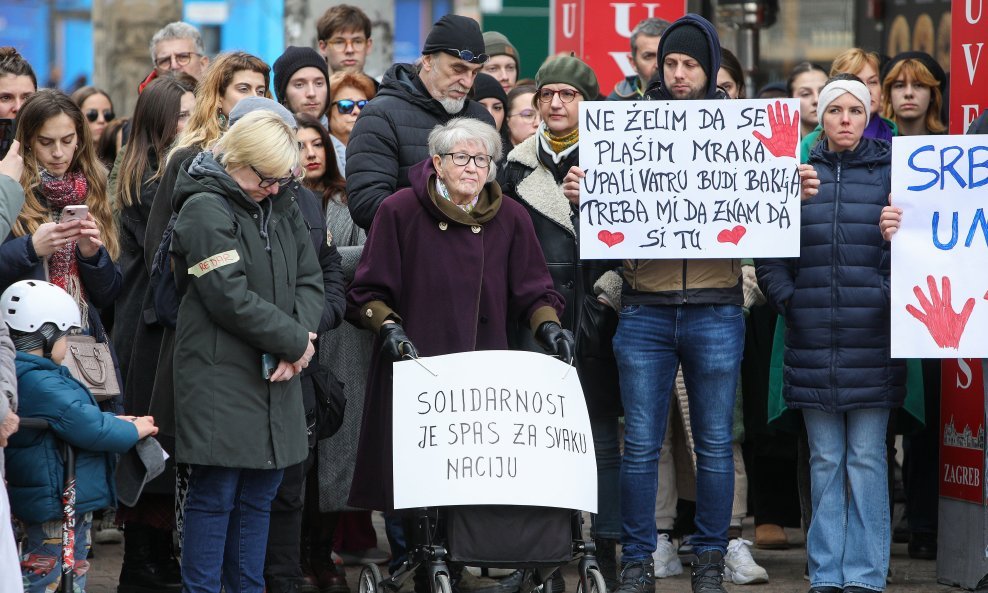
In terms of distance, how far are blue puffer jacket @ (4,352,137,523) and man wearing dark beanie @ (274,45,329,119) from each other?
2.79m

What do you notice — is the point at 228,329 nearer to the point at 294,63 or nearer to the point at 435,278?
the point at 435,278

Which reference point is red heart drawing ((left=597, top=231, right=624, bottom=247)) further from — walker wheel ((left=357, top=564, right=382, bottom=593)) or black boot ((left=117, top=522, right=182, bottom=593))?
black boot ((left=117, top=522, right=182, bottom=593))

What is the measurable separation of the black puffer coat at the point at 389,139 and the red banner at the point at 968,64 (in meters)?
2.30

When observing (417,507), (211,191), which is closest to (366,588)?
(417,507)

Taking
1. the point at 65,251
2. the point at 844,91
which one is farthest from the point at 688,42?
the point at 65,251

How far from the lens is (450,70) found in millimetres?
7266

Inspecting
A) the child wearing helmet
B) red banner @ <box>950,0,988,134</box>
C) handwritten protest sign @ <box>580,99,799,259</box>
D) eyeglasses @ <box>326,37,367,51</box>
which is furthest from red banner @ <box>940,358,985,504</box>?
eyeglasses @ <box>326,37,367,51</box>

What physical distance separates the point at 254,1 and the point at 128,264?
42.0 ft

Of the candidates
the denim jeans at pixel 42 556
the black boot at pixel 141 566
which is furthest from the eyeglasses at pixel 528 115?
the denim jeans at pixel 42 556

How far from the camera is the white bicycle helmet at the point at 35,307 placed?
5.96m

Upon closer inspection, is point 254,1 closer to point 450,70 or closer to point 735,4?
point 735,4

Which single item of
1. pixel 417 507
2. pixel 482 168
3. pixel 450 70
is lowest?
pixel 417 507

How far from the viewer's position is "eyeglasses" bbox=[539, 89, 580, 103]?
25.0 ft

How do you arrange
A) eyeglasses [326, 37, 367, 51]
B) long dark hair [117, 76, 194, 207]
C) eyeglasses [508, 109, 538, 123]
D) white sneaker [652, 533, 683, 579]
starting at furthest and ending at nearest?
eyeglasses [326, 37, 367, 51] < eyeglasses [508, 109, 538, 123] < white sneaker [652, 533, 683, 579] < long dark hair [117, 76, 194, 207]
